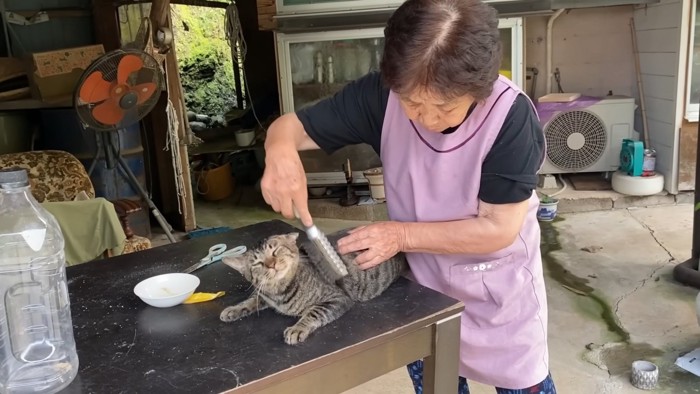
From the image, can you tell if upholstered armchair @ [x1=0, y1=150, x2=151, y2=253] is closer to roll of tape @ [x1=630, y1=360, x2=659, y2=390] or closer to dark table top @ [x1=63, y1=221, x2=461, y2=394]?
dark table top @ [x1=63, y1=221, x2=461, y2=394]

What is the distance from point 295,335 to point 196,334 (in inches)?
7.7

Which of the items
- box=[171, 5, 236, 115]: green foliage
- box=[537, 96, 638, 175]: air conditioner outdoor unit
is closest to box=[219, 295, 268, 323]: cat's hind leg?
box=[537, 96, 638, 175]: air conditioner outdoor unit

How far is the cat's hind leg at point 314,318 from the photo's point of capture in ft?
3.55

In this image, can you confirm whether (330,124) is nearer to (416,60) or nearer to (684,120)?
(416,60)

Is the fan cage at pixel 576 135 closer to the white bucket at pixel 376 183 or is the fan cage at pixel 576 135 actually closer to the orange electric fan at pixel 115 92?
the white bucket at pixel 376 183

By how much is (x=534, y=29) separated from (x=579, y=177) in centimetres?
130

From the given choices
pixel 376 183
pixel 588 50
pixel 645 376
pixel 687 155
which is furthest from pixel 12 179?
pixel 588 50

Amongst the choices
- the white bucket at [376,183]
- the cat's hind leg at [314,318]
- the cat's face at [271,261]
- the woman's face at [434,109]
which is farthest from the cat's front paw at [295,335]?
the white bucket at [376,183]

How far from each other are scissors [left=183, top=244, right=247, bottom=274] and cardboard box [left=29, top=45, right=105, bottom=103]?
3.05m

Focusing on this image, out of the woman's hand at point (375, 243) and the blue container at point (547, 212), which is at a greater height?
the woman's hand at point (375, 243)

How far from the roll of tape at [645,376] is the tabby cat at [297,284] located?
5.10 feet

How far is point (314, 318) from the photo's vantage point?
1.13m

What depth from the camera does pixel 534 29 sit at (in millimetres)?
5203

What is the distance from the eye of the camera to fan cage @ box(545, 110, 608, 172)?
4.87 metres
